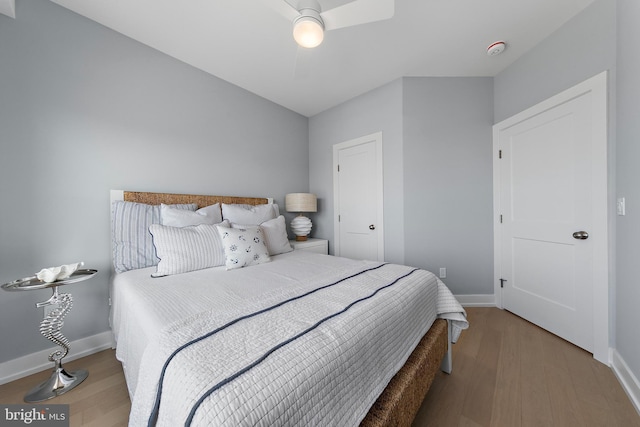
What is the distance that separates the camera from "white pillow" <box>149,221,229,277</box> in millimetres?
1610

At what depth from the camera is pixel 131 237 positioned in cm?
180

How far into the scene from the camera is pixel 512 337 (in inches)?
78.5

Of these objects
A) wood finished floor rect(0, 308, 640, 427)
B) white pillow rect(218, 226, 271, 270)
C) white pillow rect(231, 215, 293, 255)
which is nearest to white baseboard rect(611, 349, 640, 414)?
wood finished floor rect(0, 308, 640, 427)

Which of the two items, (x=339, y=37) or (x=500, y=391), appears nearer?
(x=500, y=391)

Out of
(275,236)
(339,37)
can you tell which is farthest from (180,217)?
(339,37)

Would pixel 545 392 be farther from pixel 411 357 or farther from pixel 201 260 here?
pixel 201 260

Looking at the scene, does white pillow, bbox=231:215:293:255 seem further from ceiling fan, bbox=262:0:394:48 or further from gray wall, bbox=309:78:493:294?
ceiling fan, bbox=262:0:394:48

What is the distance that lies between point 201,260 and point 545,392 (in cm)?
237

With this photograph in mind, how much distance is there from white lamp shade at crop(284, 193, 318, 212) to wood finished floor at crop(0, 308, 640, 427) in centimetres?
213

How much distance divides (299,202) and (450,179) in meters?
1.81

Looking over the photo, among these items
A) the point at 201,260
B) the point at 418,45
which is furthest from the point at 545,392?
the point at 418,45

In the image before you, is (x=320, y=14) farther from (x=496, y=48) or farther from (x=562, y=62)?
(x=562, y=62)

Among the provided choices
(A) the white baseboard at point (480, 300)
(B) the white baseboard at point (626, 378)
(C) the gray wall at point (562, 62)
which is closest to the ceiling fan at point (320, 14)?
(C) the gray wall at point (562, 62)

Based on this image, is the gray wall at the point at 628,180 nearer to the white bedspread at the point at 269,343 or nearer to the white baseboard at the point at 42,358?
the white bedspread at the point at 269,343
